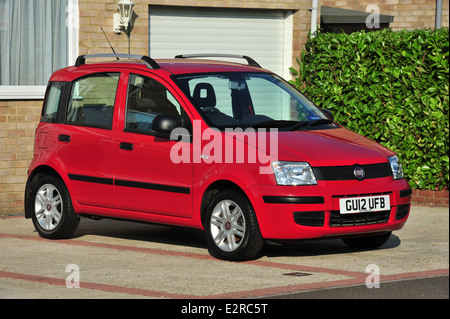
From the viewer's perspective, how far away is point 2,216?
518 inches

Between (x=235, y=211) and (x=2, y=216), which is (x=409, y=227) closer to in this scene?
(x=235, y=211)

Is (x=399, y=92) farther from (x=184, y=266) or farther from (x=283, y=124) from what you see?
(x=184, y=266)

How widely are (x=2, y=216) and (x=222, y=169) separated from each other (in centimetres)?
487

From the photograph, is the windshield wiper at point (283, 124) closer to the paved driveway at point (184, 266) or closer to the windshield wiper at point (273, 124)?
the windshield wiper at point (273, 124)


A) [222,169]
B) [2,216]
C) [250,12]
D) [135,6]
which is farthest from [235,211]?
[250,12]

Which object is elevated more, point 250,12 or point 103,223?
point 250,12

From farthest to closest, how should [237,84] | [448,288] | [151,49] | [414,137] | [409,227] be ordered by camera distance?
[151,49], [414,137], [409,227], [237,84], [448,288]

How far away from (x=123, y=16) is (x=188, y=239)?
440 centimetres

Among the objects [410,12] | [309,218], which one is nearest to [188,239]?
[309,218]

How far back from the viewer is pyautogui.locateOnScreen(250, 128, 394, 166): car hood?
357 inches

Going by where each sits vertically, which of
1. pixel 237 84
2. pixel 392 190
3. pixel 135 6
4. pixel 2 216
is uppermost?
pixel 135 6

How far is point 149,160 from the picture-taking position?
9.85 meters

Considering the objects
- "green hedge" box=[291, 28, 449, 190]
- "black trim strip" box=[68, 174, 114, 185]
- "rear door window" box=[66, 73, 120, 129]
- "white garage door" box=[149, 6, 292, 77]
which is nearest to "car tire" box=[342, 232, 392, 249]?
"black trim strip" box=[68, 174, 114, 185]
